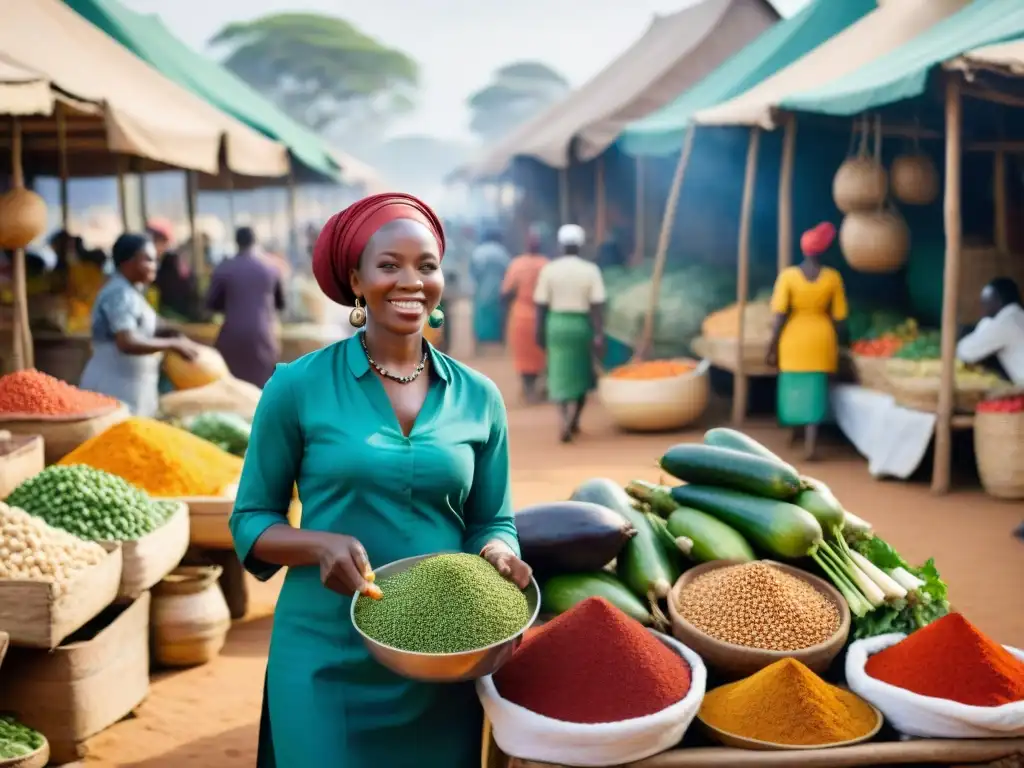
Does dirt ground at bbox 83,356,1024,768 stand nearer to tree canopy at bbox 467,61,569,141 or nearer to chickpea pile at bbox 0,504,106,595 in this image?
chickpea pile at bbox 0,504,106,595

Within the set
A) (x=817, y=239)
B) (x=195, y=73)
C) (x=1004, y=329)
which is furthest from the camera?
(x=195, y=73)

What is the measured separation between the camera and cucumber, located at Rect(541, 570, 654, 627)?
295 centimetres

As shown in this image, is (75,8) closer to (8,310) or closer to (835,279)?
(8,310)

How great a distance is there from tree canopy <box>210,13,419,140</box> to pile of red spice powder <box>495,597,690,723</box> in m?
52.0

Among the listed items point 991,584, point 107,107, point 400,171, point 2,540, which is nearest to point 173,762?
point 2,540

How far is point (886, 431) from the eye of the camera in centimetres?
808

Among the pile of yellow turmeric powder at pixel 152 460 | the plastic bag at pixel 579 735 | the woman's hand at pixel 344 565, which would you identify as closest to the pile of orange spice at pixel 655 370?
the pile of yellow turmeric powder at pixel 152 460

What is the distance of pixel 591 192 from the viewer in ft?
58.5

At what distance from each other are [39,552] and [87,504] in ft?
1.49

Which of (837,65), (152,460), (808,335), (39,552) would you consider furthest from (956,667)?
(837,65)

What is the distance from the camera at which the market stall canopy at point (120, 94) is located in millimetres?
7645

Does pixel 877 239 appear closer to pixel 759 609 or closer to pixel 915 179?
pixel 915 179

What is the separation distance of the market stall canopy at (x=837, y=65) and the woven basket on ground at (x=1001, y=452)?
8.27ft

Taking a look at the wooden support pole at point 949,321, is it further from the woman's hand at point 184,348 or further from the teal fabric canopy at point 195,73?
the teal fabric canopy at point 195,73
